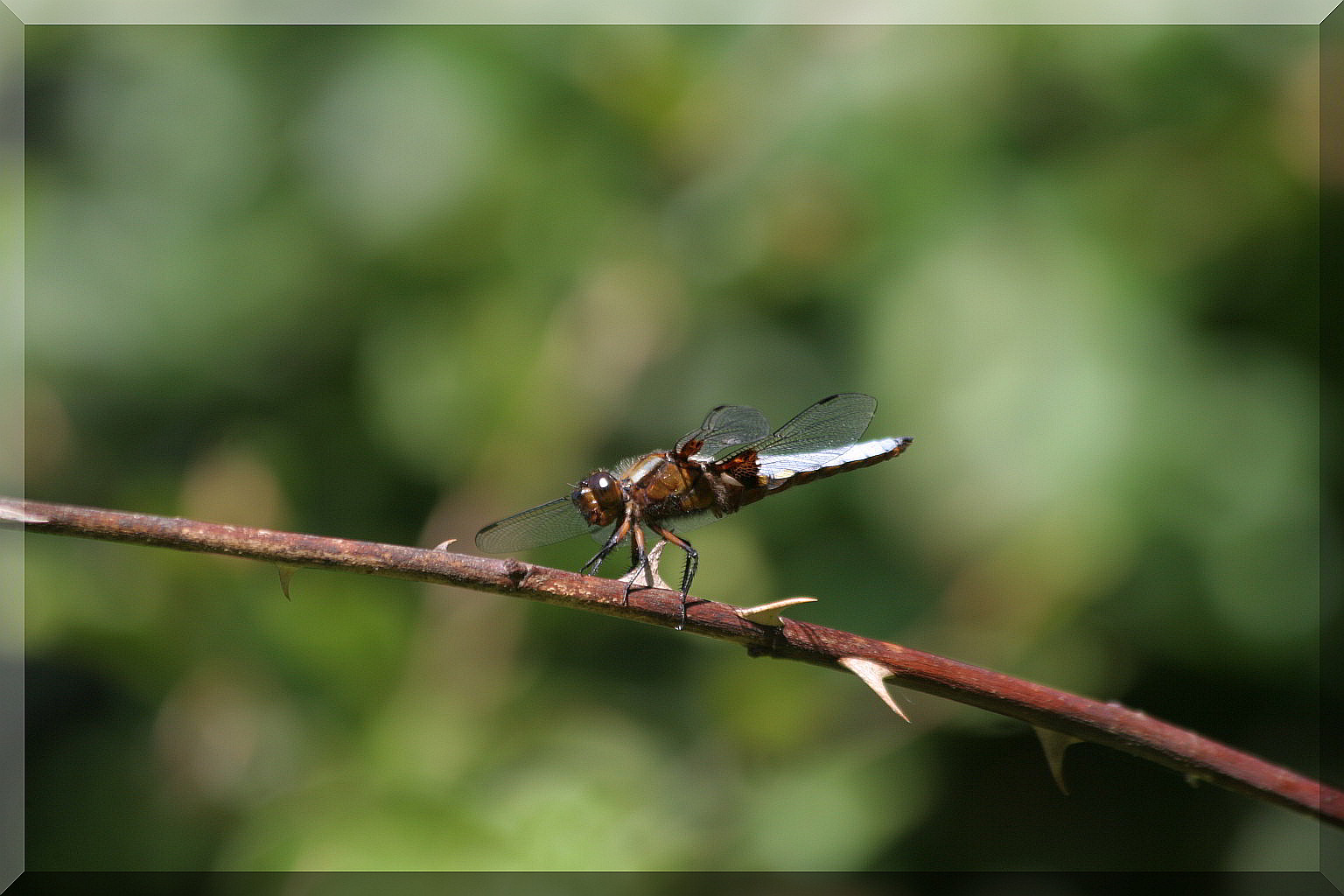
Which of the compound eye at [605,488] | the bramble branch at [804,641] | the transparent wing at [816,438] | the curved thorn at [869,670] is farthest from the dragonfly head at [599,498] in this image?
the curved thorn at [869,670]

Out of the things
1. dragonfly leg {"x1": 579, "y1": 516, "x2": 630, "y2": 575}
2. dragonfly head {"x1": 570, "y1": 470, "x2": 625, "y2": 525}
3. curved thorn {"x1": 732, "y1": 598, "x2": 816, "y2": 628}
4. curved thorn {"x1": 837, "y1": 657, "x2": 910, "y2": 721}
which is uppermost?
curved thorn {"x1": 732, "y1": 598, "x2": 816, "y2": 628}

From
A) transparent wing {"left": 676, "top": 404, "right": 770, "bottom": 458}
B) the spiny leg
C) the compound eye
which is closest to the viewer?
the spiny leg

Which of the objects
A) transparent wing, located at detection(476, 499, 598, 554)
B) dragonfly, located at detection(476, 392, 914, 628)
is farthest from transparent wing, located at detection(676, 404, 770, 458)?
transparent wing, located at detection(476, 499, 598, 554)

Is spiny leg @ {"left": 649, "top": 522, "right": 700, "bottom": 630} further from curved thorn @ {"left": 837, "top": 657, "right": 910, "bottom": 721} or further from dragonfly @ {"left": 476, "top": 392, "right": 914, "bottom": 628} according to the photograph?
curved thorn @ {"left": 837, "top": 657, "right": 910, "bottom": 721}

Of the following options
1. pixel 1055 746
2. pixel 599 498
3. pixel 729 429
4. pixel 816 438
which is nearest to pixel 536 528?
pixel 599 498

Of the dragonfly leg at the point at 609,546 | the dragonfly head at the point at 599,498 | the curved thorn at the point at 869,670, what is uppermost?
the curved thorn at the point at 869,670

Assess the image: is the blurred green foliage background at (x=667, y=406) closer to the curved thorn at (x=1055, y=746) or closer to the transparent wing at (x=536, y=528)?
the transparent wing at (x=536, y=528)

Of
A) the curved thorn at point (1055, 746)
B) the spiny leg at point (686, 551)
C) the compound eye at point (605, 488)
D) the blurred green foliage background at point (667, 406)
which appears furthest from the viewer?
the blurred green foliage background at point (667, 406)

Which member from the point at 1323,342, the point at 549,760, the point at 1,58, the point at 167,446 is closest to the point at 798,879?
the point at 549,760
